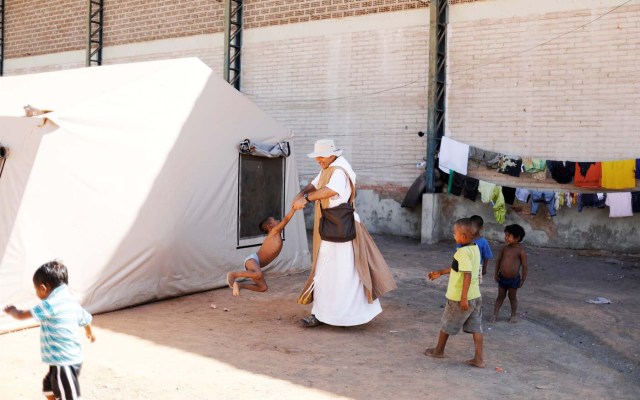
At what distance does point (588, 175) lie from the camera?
10.3m

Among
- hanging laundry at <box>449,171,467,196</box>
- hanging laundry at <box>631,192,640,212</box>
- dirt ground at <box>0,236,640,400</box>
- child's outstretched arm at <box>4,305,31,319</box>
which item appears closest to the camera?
child's outstretched arm at <box>4,305,31,319</box>

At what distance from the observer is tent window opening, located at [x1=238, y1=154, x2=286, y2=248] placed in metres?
8.12

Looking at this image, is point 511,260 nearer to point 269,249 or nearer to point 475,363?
point 475,363

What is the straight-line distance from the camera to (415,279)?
8.86 metres

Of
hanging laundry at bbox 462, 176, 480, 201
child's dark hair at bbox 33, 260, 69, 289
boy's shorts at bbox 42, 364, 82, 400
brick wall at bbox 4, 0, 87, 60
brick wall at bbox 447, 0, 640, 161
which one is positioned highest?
brick wall at bbox 4, 0, 87, 60

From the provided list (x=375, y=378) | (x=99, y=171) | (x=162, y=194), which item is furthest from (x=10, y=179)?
(x=375, y=378)

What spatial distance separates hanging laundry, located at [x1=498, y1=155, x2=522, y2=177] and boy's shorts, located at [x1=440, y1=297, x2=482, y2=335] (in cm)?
638

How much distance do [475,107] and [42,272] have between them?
9.40 meters

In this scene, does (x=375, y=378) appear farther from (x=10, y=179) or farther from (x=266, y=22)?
(x=266, y=22)

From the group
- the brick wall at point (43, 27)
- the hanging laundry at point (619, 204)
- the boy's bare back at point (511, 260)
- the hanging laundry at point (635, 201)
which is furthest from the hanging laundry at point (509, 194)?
the brick wall at point (43, 27)

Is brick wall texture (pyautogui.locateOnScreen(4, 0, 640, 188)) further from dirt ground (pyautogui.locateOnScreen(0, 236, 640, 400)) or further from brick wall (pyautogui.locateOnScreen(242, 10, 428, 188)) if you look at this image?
dirt ground (pyautogui.locateOnScreen(0, 236, 640, 400))

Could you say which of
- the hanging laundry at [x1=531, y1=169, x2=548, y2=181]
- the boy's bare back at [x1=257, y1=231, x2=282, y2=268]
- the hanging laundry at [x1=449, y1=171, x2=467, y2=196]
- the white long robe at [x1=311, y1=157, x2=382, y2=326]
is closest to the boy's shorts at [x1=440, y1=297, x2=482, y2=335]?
the white long robe at [x1=311, y1=157, x2=382, y2=326]

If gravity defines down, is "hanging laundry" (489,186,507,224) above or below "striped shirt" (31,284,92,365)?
above

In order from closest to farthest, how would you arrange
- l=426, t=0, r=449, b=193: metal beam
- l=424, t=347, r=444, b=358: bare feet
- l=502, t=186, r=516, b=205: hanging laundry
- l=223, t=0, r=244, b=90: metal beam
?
l=424, t=347, r=444, b=358: bare feet, l=502, t=186, r=516, b=205: hanging laundry, l=426, t=0, r=449, b=193: metal beam, l=223, t=0, r=244, b=90: metal beam
